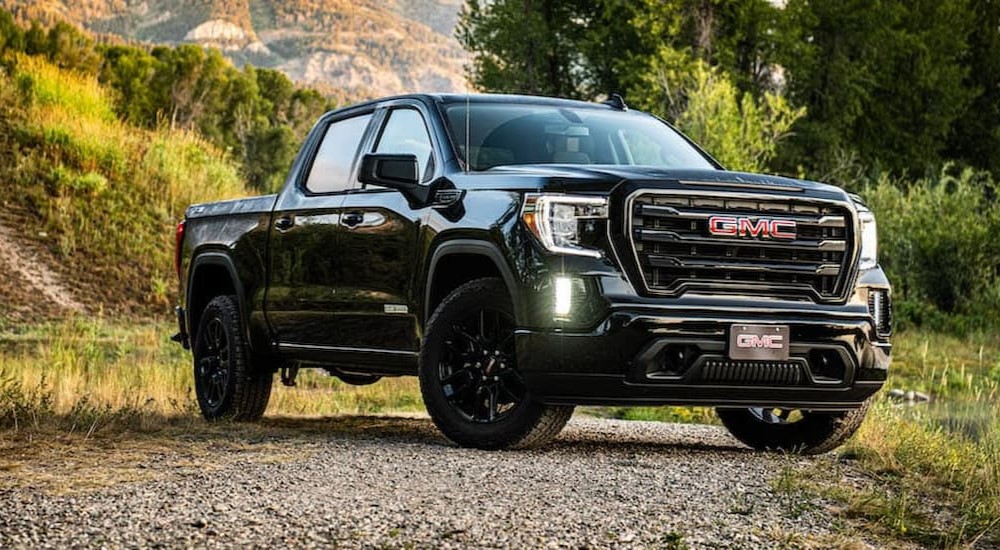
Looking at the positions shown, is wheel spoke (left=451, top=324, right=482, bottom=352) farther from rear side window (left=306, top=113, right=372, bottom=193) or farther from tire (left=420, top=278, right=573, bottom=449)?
rear side window (left=306, top=113, right=372, bottom=193)

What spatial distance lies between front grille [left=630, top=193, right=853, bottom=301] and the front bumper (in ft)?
0.46

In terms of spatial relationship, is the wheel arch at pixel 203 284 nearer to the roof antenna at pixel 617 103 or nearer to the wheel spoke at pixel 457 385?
the roof antenna at pixel 617 103

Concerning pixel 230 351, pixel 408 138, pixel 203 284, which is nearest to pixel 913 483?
pixel 408 138

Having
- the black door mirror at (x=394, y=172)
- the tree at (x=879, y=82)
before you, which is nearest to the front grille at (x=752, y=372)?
the black door mirror at (x=394, y=172)

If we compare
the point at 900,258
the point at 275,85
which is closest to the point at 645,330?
the point at 900,258

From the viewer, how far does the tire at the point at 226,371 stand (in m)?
10.2

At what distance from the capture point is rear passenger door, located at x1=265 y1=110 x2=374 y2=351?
9.23 m

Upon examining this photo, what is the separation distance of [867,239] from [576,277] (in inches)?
70.8

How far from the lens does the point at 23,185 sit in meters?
23.8

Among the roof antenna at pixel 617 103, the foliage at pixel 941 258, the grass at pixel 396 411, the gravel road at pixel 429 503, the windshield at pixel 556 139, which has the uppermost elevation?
the roof antenna at pixel 617 103

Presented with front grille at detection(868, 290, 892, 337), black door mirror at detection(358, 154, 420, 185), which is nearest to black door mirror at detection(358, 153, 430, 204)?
black door mirror at detection(358, 154, 420, 185)

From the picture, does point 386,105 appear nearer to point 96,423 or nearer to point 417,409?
point 96,423

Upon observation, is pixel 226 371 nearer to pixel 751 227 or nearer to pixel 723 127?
pixel 751 227

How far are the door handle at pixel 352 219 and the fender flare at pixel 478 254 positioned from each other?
2.81 ft
